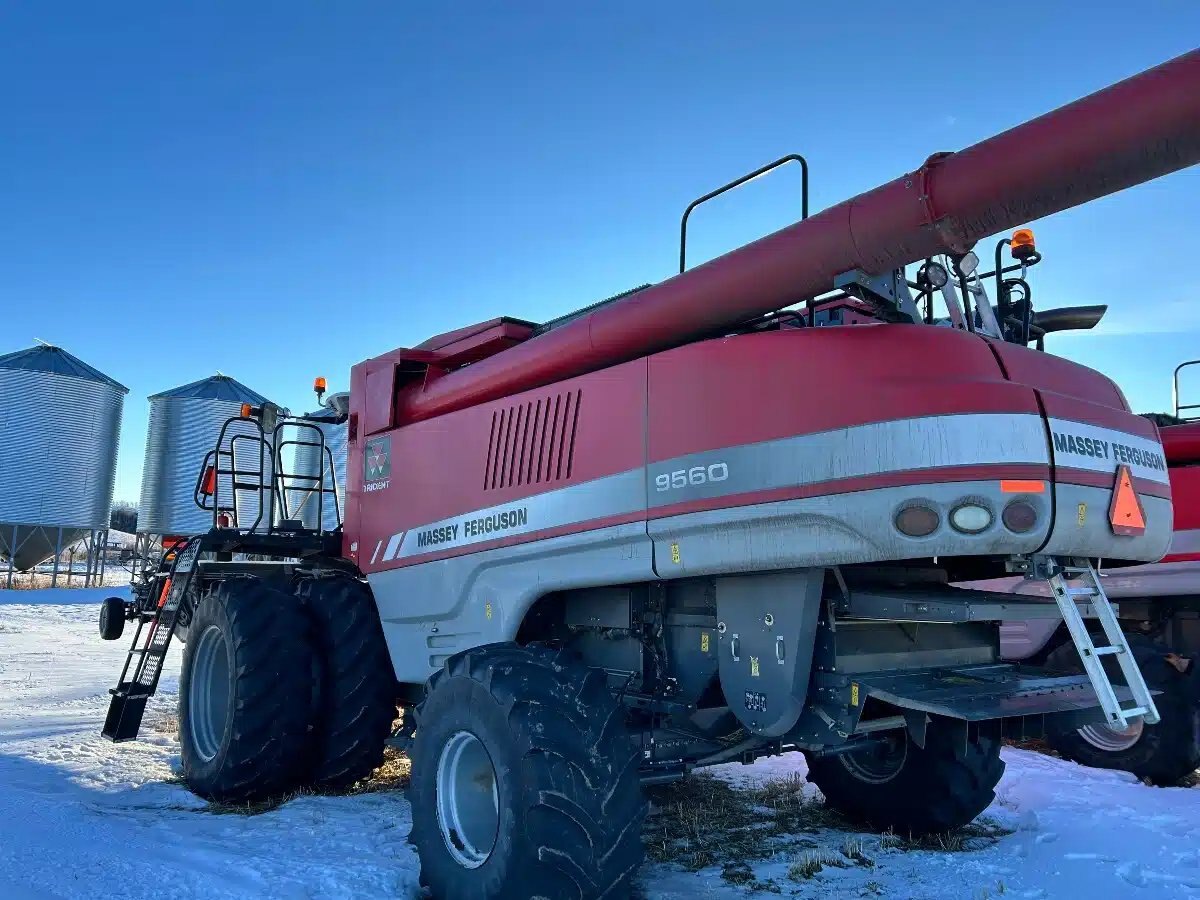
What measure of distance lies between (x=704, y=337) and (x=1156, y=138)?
1.78 metres

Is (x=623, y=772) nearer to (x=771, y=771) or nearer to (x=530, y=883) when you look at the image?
(x=530, y=883)

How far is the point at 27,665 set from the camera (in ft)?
38.1

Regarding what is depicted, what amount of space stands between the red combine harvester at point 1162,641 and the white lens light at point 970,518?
345cm

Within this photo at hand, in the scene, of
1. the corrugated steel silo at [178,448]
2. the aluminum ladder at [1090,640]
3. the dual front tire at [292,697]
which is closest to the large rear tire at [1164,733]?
the aluminum ladder at [1090,640]

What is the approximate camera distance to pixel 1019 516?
10.0 feet

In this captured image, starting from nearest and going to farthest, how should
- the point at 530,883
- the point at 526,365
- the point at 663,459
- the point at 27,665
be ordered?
1. the point at 530,883
2. the point at 663,459
3. the point at 526,365
4. the point at 27,665

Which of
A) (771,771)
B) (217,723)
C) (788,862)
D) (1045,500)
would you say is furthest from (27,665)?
(1045,500)

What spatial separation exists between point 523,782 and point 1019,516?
192 cm

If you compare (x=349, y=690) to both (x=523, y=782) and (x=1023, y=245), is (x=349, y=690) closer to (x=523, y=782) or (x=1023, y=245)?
(x=523, y=782)

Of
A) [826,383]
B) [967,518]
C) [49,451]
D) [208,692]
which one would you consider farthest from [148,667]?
[49,451]

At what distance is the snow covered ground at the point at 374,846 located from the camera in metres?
3.80

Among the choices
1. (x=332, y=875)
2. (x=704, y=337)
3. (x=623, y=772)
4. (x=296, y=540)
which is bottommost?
(x=332, y=875)

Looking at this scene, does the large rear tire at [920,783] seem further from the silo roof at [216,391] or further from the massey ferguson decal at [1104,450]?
the silo roof at [216,391]

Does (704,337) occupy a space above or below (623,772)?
above
